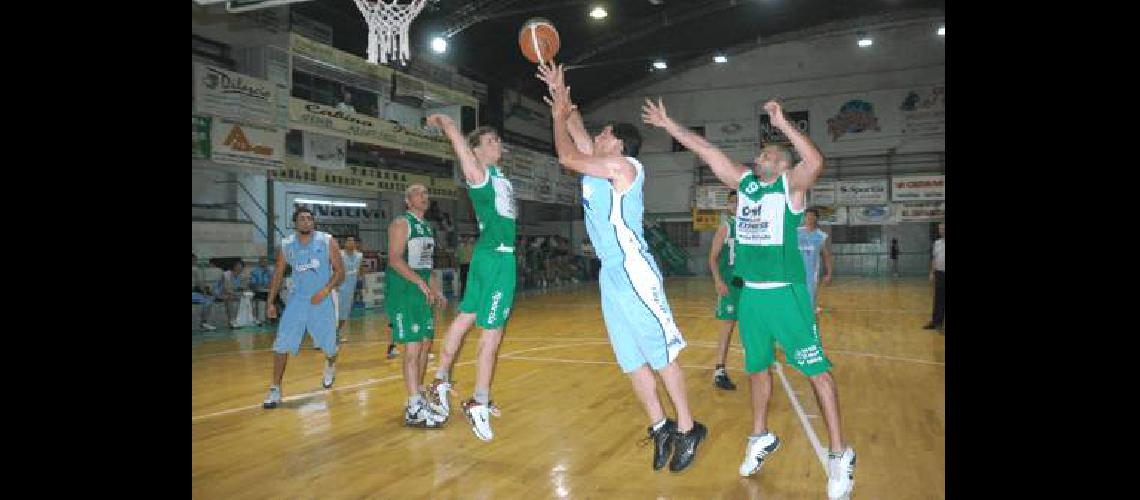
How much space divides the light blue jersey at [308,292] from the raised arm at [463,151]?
1974mm

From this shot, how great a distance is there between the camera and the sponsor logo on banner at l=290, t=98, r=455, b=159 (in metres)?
14.0

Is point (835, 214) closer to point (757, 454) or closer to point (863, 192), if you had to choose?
point (863, 192)

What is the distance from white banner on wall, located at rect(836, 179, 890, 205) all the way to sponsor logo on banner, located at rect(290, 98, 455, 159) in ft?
44.0

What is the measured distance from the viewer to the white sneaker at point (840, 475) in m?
3.43

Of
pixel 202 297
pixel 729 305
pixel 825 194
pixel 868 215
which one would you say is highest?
pixel 825 194

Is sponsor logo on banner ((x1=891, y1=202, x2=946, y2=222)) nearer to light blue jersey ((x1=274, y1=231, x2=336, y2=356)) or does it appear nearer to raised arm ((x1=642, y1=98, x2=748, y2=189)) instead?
light blue jersey ((x1=274, y1=231, x2=336, y2=356))

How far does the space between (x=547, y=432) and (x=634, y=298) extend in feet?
4.94

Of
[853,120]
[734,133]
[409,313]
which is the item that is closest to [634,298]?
[409,313]

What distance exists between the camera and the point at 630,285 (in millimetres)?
3748
